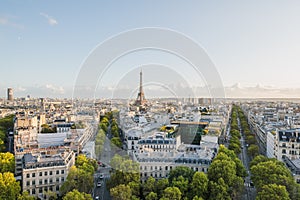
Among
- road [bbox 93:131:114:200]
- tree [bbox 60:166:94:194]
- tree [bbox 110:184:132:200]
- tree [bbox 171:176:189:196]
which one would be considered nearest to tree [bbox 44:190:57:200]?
tree [bbox 60:166:94:194]

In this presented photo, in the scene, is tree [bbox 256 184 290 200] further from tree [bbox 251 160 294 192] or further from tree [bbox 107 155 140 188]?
tree [bbox 107 155 140 188]

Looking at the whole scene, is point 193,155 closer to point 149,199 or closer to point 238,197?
point 238,197

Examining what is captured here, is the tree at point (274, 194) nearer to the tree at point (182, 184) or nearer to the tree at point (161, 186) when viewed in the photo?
the tree at point (182, 184)

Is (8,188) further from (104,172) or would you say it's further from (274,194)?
(274,194)

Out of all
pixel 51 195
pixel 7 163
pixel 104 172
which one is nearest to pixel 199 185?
pixel 51 195

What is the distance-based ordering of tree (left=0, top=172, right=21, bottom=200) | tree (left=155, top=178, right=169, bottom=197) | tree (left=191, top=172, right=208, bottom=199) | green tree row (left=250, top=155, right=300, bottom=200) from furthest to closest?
tree (left=155, top=178, right=169, bottom=197)
tree (left=0, top=172, right=21, bottom=200)
tree (left=191, top=172, right=208, bottom=199)
green tree row (left=250, top=155, right=300, bottom=200)

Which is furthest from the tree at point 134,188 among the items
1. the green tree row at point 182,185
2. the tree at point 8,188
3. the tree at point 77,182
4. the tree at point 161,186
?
the tree at point 8,188
